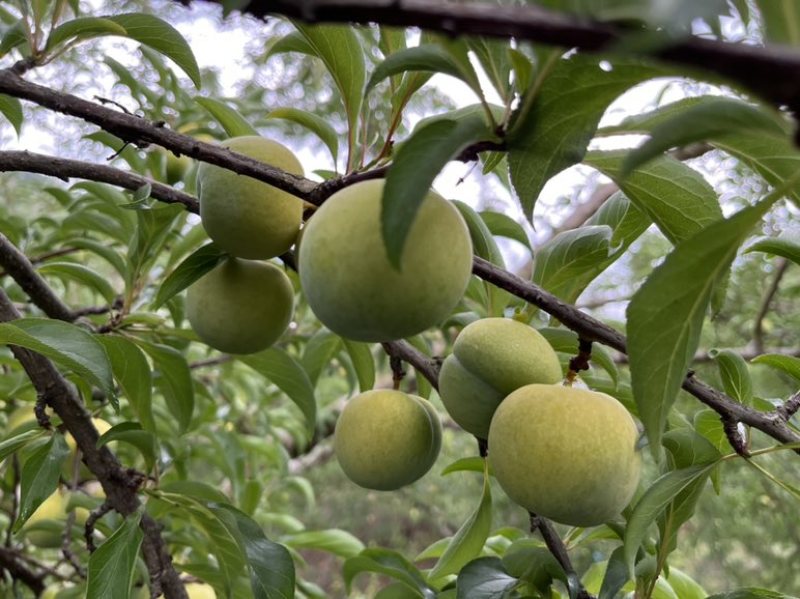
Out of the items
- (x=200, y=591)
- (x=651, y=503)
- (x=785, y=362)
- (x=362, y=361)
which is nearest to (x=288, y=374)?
→ (x=362, y=361)

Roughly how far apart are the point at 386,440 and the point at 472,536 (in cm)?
19

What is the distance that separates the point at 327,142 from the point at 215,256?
0.20m

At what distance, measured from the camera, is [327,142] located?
89 centimetres

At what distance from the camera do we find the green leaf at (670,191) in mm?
649

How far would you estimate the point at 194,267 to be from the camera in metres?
0.83

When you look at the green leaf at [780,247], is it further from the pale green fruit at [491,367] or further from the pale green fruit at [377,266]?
the pale green fruit at [377,266]

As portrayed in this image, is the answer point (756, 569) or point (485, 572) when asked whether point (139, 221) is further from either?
point (756, 569)

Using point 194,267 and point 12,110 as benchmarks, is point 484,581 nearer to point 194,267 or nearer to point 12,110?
point 194,267

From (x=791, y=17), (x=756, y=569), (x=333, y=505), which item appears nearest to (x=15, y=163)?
(x=791, y=17)

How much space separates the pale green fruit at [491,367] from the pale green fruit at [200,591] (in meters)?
0.72

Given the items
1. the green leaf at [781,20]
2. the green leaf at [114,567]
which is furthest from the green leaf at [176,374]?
the green leaf at [781,20]

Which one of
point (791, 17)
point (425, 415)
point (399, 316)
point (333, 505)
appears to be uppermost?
point (791, 17)

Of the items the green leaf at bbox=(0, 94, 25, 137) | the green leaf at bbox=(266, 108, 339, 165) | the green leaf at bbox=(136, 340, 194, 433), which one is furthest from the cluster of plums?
the green leaf at bbox=(0, 94, 25, 137)

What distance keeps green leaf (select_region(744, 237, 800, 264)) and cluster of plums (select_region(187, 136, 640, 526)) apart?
0.90ft
